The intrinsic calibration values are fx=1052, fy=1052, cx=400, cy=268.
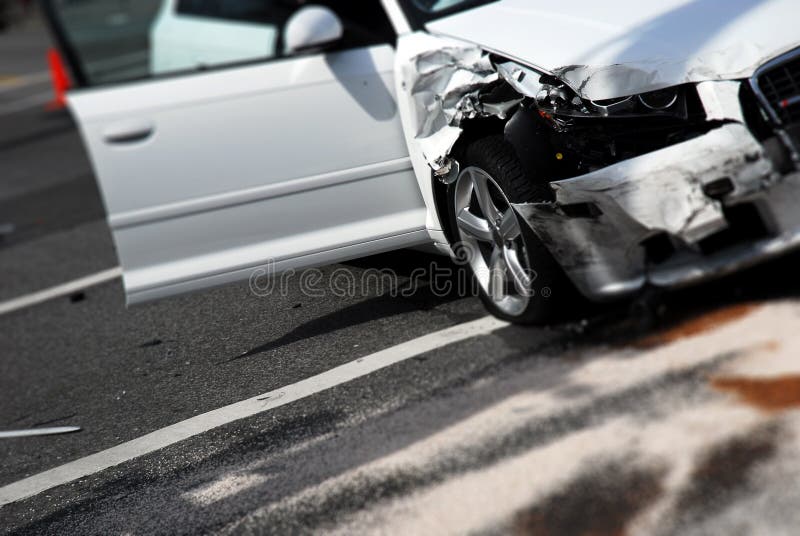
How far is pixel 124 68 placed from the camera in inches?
184

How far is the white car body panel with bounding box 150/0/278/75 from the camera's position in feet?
16.5

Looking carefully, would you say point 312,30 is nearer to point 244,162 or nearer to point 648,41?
point 244,162

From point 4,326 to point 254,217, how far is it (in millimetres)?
3119

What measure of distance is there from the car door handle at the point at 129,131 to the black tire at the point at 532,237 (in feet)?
4.32

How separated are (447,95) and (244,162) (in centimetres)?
92

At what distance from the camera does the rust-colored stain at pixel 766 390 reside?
3195mm

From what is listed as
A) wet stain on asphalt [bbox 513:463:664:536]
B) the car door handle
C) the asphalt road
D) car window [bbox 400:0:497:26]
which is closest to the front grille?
the asphalt road

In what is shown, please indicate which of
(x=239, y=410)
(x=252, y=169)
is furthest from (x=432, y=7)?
(x=239, y=410)

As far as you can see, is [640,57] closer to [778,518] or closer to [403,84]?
[403,84]

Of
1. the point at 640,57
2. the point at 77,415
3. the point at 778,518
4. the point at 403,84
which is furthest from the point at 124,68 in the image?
the point at 778,518

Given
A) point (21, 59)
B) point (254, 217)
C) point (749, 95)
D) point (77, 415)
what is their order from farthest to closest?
1. point (21, 59)
2. point (77, 415)
3. point (254, 217)
4. point (749, 95)

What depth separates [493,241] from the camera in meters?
4.30

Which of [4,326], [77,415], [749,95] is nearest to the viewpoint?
[749,95]

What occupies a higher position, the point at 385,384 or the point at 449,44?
the point at 449,44
